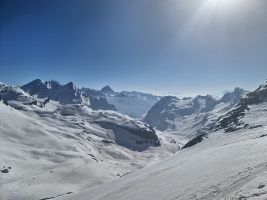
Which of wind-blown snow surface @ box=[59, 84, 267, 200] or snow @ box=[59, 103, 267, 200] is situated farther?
snow @ box=[59, 103, 267, 200]

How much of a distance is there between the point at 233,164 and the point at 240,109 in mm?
118902

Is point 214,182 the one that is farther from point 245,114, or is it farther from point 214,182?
point 245,114

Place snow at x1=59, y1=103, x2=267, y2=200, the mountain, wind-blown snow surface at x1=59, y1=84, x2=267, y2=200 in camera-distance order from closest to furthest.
Result: 1. wind-blown snow surface at x1=59, y1=84, x2=267, y2=200
2. snow at x1=59, y1=103, x2=267, y2=200
3. the mountain

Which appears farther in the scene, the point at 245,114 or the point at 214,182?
the point at 245,114

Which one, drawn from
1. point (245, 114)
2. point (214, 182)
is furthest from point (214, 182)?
point (245, 114)

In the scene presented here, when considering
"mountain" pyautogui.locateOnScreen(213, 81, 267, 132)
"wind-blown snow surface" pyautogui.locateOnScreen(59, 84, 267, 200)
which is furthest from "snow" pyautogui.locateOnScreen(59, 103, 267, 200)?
"mountain" pyautogui.locateOnScreen(213, 81, 267, 132)

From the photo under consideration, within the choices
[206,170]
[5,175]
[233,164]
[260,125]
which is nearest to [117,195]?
[206,170]

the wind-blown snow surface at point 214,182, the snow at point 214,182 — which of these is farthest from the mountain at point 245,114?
the wind-blown snow surface at point 214,182

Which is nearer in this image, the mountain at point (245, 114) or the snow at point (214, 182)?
the snow at point (214, 182)

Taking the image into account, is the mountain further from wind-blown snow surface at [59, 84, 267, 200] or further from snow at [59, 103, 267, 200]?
wind-blown snow surface at [59, 84, 267, 200]

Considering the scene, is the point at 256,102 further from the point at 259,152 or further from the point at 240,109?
the point at 259,152

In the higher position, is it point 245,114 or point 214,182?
point 245,114

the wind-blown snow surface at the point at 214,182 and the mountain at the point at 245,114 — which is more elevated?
the mountain at the point at 245,114

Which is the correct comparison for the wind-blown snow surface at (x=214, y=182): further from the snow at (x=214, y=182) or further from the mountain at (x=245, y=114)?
the mountain at (x=245, y=114)
